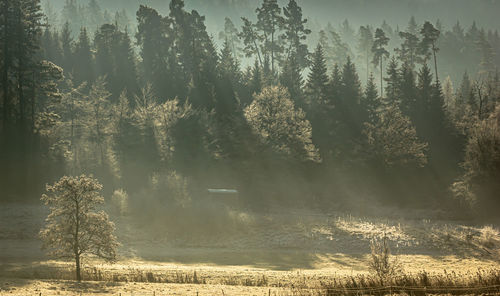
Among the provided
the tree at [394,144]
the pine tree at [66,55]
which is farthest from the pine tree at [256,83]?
the pine tree at [66,55]

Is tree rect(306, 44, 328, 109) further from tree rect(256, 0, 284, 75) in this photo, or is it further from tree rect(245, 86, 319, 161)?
tree rect(256, 0, 284, 75)

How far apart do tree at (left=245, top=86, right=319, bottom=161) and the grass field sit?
13475mm

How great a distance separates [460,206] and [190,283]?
149 feet

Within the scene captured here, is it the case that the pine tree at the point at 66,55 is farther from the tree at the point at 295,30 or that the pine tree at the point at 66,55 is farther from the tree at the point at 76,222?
the tree at the point at 76,222

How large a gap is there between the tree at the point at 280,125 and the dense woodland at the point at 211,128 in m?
0.19

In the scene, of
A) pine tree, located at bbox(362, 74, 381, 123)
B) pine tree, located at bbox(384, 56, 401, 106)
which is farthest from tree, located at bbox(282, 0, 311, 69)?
pine tree, located at bbox(362, 74, 381, 123)

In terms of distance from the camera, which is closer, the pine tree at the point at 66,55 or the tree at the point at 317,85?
the tree at the point at 317,85

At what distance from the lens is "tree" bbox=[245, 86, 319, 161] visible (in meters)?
64.7

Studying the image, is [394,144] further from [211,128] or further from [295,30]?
[295,30]

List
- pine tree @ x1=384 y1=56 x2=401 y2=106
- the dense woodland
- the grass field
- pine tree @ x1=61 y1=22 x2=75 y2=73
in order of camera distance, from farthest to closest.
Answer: pine tree @ x1=384 y1=56 x2=401 y2=106 → pine tree @ x1=61 y1=22 x2=75 y2=73 → the dense woodland → the grass field

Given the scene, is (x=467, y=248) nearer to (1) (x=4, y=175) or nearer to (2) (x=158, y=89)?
(1) (x=4, y=175)

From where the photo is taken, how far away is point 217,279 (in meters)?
26.3

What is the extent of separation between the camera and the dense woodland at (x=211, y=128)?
2175 inches

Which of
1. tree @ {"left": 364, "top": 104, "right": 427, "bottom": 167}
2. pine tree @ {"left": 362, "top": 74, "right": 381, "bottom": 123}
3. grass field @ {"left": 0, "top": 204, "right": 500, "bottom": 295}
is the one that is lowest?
grass field @ {"left": 0, "top": 204, "right": 500, "bottom": 295}
